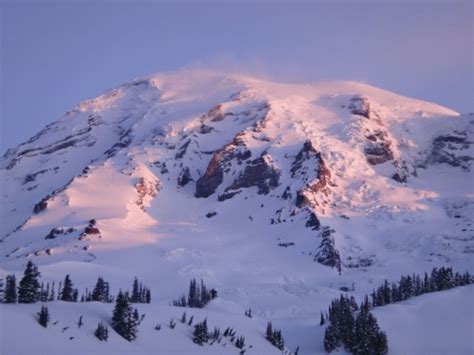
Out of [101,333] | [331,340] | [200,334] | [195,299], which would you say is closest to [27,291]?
[101,333]

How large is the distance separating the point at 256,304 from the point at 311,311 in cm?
1339

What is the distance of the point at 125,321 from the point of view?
98.8 metres

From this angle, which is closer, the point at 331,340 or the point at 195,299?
the point at 331,340

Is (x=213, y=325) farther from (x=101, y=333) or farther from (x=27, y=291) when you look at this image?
(x=27, y=291)

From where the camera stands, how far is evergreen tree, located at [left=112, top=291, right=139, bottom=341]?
3858 inches

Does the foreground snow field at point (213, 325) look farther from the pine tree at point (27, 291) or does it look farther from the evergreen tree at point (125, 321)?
the pine tree at point (27, 291)

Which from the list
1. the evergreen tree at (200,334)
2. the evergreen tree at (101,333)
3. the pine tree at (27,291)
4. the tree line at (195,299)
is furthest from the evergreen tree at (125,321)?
the tree line at (195,299)

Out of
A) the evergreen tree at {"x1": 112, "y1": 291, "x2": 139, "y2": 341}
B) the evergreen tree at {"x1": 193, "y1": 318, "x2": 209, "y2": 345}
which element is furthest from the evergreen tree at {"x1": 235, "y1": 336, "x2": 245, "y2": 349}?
the evergreen tree at {"x1": 112, "y1": 291, "x2": 139, "y2": 341}

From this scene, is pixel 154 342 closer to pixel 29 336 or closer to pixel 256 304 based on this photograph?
pixel 29 336

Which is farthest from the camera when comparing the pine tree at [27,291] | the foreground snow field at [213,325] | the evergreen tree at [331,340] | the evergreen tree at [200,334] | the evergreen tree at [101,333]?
the evergreen tree at [331,340]

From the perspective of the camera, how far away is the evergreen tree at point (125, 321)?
322ft

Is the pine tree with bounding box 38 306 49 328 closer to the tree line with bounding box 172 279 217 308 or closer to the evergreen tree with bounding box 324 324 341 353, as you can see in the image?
the evergreen tree with bounding box 324 324 341 353

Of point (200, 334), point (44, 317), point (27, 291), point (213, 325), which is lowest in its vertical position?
point (213, 325)

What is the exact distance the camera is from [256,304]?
19262cm
